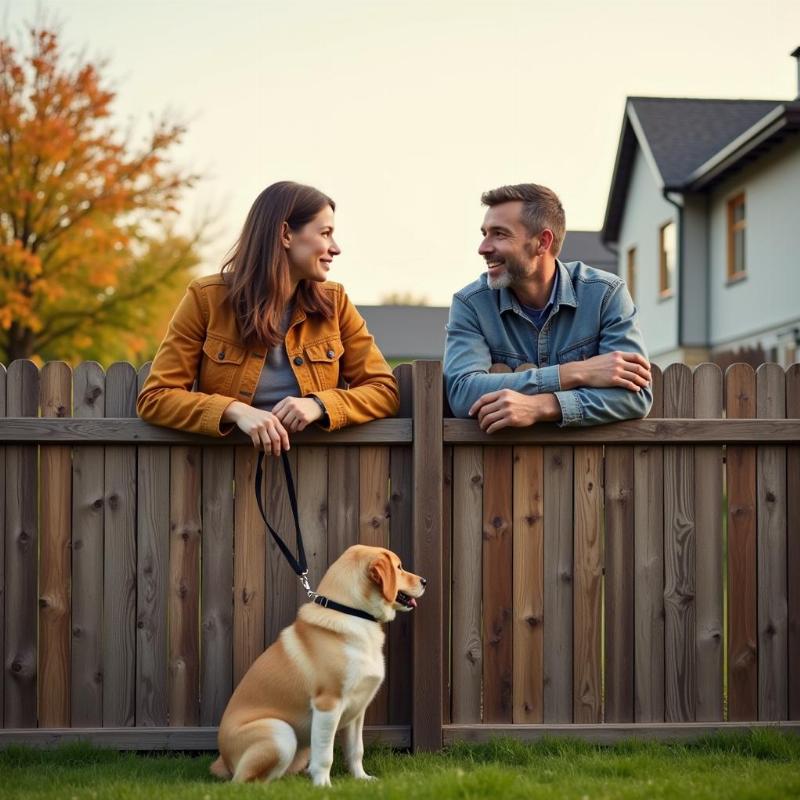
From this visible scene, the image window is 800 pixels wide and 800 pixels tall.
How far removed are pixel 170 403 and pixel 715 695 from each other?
269cm

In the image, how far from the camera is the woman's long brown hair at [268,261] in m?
4.55

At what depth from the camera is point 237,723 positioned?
4043 mm

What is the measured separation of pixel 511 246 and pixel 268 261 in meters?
1.05

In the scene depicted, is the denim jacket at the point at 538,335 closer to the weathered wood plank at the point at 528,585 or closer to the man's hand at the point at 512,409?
the man's hand at the point at 512,409

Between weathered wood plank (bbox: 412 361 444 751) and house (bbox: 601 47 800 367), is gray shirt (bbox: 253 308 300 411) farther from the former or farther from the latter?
house (bbox: 601 47 800 367)

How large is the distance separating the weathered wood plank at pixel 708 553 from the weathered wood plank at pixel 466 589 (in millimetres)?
976

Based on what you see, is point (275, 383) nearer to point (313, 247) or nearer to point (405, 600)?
point (313, 247)

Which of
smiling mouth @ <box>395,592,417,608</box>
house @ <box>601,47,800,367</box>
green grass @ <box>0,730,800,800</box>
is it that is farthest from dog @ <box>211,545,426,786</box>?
house @ <box>601,47,800,367</box>

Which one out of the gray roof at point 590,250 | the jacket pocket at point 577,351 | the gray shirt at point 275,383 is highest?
the gray roof at point 590,250

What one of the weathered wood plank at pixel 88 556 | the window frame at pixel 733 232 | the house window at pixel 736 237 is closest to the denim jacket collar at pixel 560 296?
the weathered wood plank at pixel 88 556

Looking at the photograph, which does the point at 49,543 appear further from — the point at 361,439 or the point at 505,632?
the point at 505,632

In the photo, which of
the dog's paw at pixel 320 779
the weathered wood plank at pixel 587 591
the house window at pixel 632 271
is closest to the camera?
the dog's paw at pixel 320 779

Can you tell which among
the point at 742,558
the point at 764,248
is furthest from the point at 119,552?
the point at 764,248

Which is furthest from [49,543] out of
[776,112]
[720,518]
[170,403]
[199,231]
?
[199,231]
